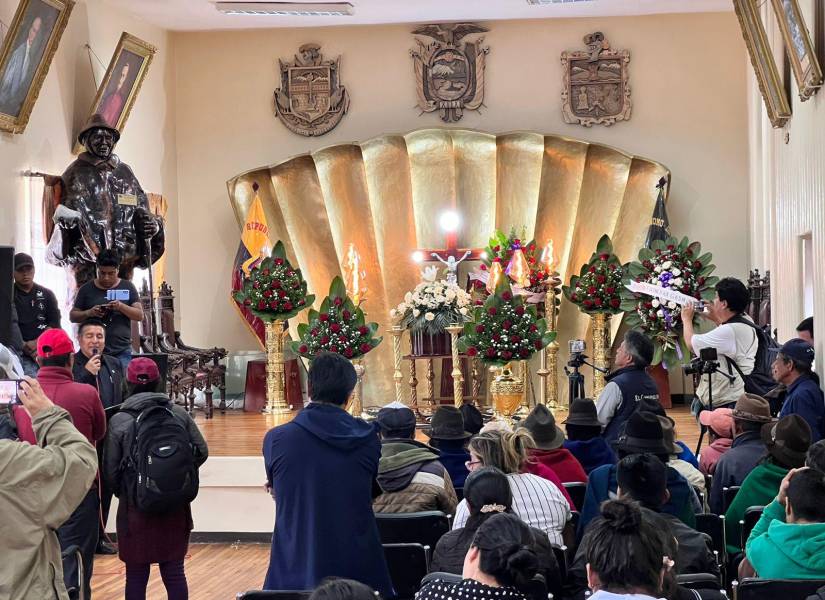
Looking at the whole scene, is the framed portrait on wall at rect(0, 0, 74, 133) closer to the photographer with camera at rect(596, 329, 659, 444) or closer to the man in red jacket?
the man in red jacket

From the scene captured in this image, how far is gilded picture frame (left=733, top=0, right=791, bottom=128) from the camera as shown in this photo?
27.1 ft

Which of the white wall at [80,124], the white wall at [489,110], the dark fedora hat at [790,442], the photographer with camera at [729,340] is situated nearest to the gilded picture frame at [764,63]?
the photographer with camera at [729,340]

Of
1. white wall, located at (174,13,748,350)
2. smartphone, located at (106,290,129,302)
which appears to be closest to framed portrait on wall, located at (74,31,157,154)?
white wall, located at (174,13,748,350)

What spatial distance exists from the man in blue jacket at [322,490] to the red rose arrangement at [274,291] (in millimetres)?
6906

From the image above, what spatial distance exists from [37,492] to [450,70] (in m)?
10.1

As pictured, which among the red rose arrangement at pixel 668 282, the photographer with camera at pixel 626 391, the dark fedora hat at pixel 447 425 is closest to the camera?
the dark fedora hat at pixel 447 425

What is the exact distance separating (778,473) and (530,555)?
2.02 m

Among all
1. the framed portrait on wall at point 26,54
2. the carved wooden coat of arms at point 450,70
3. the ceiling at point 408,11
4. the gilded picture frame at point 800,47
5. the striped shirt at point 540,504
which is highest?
the ceiling at point 408,11

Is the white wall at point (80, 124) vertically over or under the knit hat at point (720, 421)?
over

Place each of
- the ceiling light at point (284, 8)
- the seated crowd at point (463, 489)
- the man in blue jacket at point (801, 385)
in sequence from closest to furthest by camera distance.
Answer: the seated crowd at point (463, 489) → the man in blue jacket at point (801, 385) → the ceiling light at point (284, 8)

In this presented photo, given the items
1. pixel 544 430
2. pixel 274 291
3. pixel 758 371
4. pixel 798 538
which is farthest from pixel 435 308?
pixel 798 538

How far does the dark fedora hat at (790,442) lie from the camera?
4445mm

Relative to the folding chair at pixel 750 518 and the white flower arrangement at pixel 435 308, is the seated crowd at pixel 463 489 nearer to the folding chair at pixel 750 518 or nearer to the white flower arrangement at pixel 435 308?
the folding chair at pixel 750 518

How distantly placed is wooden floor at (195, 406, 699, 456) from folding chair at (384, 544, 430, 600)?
449 cm
